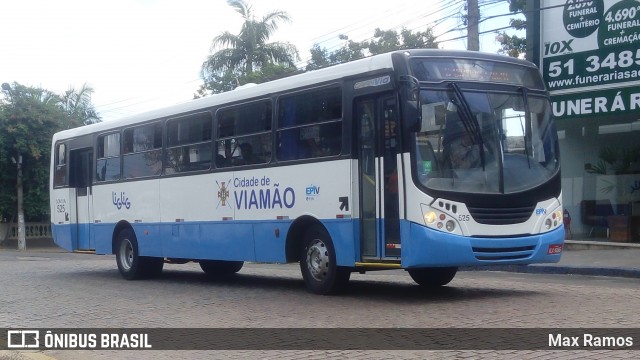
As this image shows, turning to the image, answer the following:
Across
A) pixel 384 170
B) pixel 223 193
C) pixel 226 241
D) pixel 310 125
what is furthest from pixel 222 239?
pixel 384 170

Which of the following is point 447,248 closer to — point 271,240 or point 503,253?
point 503,253

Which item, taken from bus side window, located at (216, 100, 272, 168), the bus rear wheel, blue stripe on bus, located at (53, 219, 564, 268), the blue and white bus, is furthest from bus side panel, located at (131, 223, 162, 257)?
bus side window, located at (216, 100, 272, 168)

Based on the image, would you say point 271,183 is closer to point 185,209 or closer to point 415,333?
point 185,209

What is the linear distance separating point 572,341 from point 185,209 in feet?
29.8

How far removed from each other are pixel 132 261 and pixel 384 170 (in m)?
7.81

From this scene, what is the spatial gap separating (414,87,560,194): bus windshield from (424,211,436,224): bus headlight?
1.07 ft

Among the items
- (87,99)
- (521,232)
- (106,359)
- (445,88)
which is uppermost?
(87,99)

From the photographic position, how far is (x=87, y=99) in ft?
155

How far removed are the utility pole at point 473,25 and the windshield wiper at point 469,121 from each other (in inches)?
428

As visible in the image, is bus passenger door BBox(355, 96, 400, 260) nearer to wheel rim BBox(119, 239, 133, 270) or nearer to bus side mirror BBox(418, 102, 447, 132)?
bus side mirror BBox(418, 102, 447, 132)

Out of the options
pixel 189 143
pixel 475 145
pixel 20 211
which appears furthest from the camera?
pixel 20 211

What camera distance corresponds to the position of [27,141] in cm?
4009

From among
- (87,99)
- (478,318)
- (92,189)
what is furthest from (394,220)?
(87,99)

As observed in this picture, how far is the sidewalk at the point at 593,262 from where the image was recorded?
54.0ft
